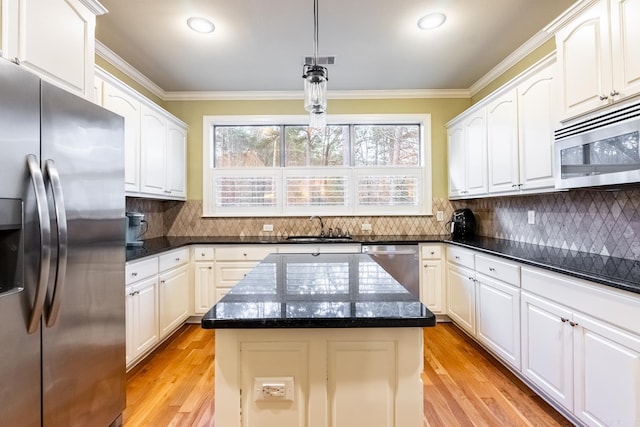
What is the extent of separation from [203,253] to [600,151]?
340 centimetres

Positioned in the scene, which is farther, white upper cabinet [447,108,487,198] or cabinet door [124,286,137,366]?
white upper cabinet [447,108,487,198]

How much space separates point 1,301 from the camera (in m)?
1.11

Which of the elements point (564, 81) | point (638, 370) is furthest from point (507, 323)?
point (564, 81)

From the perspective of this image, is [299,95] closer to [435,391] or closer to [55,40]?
[55,40]

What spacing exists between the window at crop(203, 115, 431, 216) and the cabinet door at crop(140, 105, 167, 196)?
75cm

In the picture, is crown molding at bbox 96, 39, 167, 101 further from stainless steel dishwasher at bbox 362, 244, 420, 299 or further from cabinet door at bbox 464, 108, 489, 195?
cabinet door at bbox 464, 108, 489, 195

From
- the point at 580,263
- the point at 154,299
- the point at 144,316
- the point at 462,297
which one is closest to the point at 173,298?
the point at 154,299

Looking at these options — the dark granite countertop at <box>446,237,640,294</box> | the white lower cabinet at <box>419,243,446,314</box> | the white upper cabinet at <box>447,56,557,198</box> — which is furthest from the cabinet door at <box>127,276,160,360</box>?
the white upper cabinet at <box>447,56,557,198</box>

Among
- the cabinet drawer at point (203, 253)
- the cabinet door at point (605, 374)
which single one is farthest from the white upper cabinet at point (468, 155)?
the cabinet drawer at point (203, 253)

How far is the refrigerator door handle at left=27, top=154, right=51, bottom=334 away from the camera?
1228 millimetres

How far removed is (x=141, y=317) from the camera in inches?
97.9

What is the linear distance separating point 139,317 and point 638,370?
3.00 meters

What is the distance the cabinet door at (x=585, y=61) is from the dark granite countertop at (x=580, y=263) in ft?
2.96

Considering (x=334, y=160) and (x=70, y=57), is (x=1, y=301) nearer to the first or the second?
(x=70, y=57)
